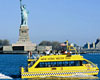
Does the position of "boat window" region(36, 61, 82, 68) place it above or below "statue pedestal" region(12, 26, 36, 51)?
below

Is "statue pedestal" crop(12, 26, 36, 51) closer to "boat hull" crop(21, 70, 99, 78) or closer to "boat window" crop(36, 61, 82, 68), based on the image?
"boat window" crop(36, 61, 82, 68)

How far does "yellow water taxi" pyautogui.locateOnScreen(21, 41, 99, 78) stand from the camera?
1649 inches

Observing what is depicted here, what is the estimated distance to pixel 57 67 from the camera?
4212cm

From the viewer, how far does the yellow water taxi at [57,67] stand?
41.9 metres

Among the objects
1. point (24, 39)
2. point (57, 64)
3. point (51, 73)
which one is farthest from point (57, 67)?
point (24, 39)

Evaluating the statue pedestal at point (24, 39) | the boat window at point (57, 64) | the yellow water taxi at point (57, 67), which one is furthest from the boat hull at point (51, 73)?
the statue pedestal at point (24, 39)

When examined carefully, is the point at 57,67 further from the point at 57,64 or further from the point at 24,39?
the point at 24,39

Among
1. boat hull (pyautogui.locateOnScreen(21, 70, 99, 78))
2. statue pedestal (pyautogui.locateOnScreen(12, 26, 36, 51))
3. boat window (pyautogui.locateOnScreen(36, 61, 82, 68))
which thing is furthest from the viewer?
statue pedestal (pyautogui.locateOnScreen(12, 26, 36, 51))

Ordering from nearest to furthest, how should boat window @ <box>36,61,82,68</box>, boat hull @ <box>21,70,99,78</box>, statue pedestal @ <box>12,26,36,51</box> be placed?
boat hull @ <box>21,70,99,78</box>
boat window @ <box>36,61,82,68</box>
statue pedestal @ <box>12,26,36,51</box>

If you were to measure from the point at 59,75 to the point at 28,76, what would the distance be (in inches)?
125

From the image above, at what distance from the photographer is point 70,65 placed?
4231 cm

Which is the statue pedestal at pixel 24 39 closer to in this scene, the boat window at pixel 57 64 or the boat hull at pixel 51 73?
the boat window at pixel 57 64

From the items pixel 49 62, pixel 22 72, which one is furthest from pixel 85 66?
pixel 22 72

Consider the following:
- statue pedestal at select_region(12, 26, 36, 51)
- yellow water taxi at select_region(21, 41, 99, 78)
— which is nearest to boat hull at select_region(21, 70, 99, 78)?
yellow water taxi at select_region(21, 41, 99, 78)
